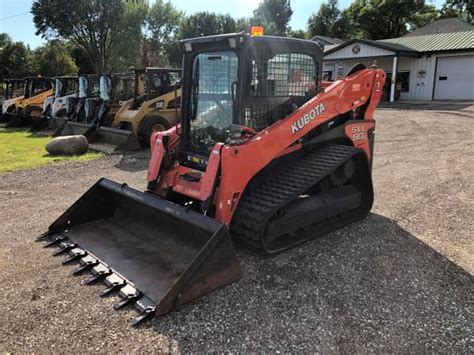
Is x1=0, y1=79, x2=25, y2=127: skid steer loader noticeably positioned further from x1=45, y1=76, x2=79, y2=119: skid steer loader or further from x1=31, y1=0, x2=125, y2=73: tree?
x1=31, y1=0, x2=125, y2=73: tree

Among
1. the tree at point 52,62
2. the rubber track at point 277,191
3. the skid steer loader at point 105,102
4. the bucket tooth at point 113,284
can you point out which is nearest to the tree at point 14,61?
the tree at point 52,62

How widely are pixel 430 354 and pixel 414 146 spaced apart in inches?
354

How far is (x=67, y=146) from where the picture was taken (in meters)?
11.1

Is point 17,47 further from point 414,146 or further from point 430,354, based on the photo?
point 430,354

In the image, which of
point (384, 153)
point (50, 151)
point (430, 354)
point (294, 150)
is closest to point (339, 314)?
point (430, 354)

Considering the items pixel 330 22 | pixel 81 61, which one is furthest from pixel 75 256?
pixel 330 22

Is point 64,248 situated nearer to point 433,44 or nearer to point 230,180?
point 230,180

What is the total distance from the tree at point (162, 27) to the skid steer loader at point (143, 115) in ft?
112

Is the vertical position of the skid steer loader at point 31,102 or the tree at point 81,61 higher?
the tree at point 81,61

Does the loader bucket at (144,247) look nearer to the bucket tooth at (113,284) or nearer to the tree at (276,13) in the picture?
the bucket tooth at (113,284)

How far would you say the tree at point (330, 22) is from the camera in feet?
185

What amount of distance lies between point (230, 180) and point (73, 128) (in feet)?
36.7

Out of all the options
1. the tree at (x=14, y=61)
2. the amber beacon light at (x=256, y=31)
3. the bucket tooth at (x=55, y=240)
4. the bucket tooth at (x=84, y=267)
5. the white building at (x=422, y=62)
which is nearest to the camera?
the bucket tooth at (x=84, y=267)

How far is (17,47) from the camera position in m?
41.3
